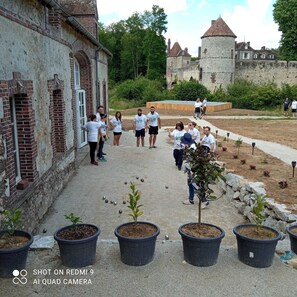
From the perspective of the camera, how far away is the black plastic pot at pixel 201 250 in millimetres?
4566

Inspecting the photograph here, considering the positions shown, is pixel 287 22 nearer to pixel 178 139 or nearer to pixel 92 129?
pixel 178 139

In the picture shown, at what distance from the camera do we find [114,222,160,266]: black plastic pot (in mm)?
4531

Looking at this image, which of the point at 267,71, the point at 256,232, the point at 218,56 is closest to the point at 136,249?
the point at 256,232

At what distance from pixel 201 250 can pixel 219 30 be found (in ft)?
149

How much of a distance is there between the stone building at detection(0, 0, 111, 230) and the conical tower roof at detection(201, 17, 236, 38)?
38221 millimetres

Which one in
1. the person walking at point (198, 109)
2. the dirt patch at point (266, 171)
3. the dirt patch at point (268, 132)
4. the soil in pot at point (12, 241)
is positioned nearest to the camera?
the soil in pot at point (12, 241)

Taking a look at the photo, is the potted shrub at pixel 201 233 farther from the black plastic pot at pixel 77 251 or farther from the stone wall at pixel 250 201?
the stone wall at pixel 250 201

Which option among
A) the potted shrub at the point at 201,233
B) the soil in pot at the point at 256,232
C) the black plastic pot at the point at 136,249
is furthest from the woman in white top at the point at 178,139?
the black plastic pot at the point at 136,249

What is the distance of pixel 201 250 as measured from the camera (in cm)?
459

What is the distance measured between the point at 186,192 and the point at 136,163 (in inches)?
129

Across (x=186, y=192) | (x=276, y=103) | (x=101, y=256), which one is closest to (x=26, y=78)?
(x=101, y=256)

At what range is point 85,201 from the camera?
8555mm

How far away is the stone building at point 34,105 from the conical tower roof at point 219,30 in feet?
125

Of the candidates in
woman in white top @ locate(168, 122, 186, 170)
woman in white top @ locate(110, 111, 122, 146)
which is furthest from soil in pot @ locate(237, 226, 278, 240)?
woman in white top @ locate(110, 111, 122, 146)
